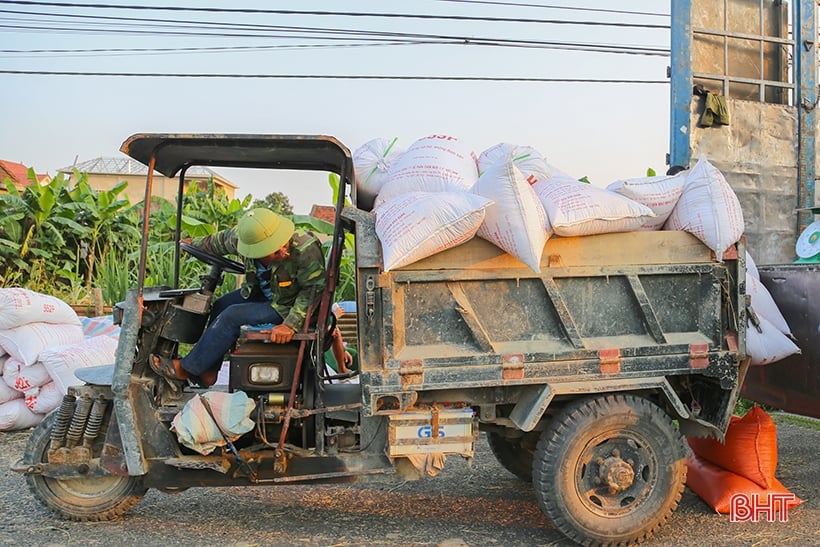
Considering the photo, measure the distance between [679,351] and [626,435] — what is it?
1.76 ft

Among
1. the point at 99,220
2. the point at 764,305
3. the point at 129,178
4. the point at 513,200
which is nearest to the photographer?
the point at 513,200

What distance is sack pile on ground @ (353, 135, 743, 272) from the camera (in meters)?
3.72

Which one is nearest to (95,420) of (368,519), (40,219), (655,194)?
(368,519)

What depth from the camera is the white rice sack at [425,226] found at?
12.0 feet

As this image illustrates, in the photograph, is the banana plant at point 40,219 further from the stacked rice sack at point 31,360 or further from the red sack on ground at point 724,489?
the red sack on ground at point 724,489

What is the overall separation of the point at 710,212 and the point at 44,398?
18.6 ft

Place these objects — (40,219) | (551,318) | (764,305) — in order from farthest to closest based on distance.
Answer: (40,219) < (764,305) < (551,318)

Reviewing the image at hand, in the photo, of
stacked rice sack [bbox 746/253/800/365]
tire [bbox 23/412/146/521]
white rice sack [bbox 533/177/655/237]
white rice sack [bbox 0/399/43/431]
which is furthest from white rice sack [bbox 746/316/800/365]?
white rice sack [bbox 0/399/43/431]

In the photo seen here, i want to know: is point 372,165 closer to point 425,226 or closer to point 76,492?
point 425,226

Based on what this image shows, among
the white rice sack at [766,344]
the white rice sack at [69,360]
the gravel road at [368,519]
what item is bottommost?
the gravel road at [368,519]

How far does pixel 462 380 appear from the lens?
386 centimetres

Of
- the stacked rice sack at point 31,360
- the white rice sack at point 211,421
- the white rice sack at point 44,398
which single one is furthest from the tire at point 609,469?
the white rice sack at point 44,398

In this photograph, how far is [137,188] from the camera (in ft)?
109

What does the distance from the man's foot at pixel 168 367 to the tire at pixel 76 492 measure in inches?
24.4
